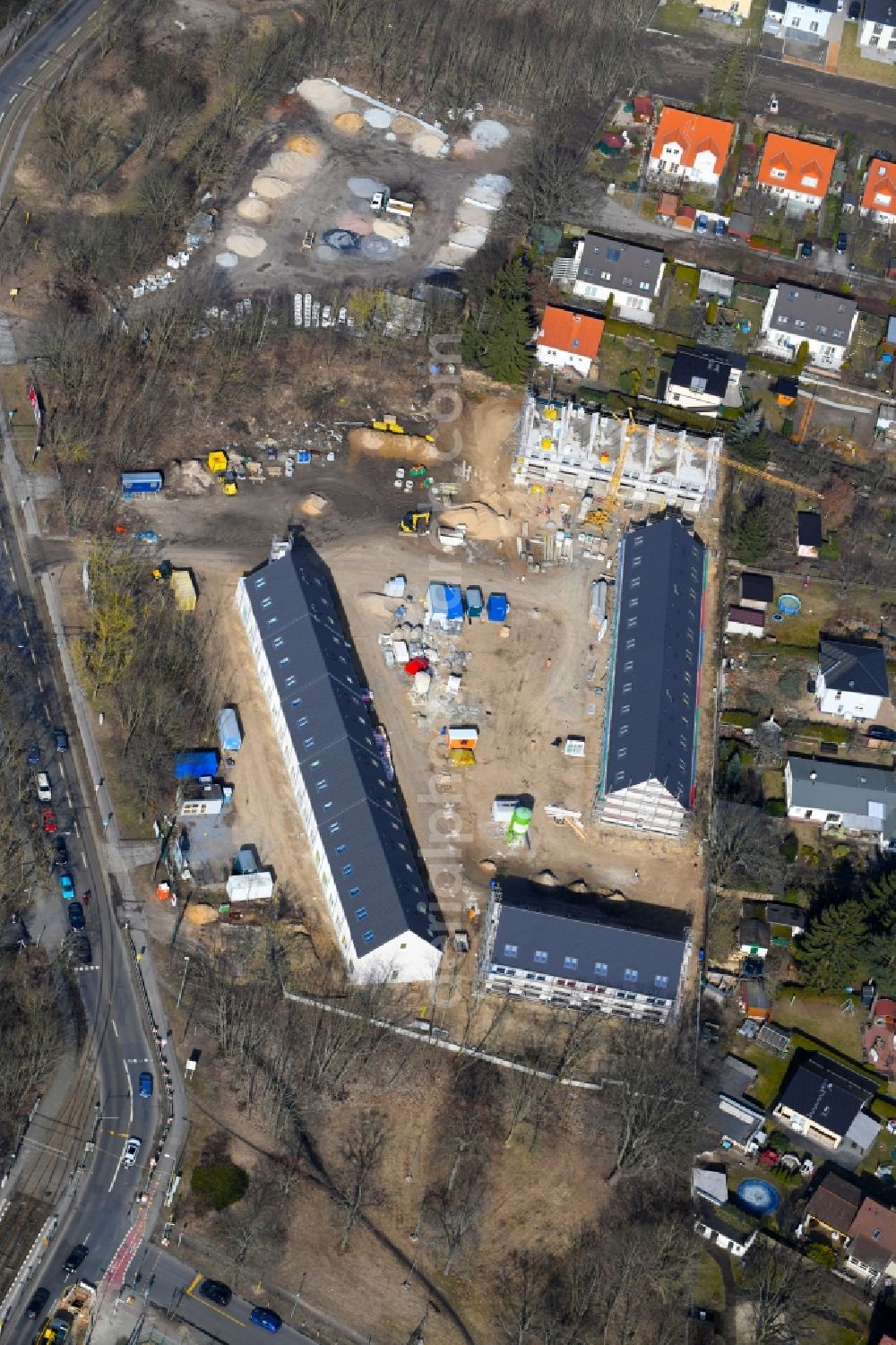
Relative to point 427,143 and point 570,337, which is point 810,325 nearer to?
point 570,337

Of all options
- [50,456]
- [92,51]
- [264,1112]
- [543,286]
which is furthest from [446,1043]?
[92,51]

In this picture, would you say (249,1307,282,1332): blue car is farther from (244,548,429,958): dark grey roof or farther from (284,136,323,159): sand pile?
(284,136,323,159): sand pile

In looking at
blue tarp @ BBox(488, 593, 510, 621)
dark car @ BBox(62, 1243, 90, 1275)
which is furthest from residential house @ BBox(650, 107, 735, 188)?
dark car @ BBox(62, 1243, 90, 1275)

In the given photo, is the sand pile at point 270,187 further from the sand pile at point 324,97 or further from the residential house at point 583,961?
the residential house at point 583,961

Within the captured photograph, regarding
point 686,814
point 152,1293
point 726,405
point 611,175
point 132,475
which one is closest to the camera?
point 152,1293

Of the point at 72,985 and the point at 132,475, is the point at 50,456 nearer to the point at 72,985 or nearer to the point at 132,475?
the point at 132,475

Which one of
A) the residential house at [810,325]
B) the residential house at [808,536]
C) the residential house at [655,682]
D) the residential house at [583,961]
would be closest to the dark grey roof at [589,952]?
the residential house at [583,961]
